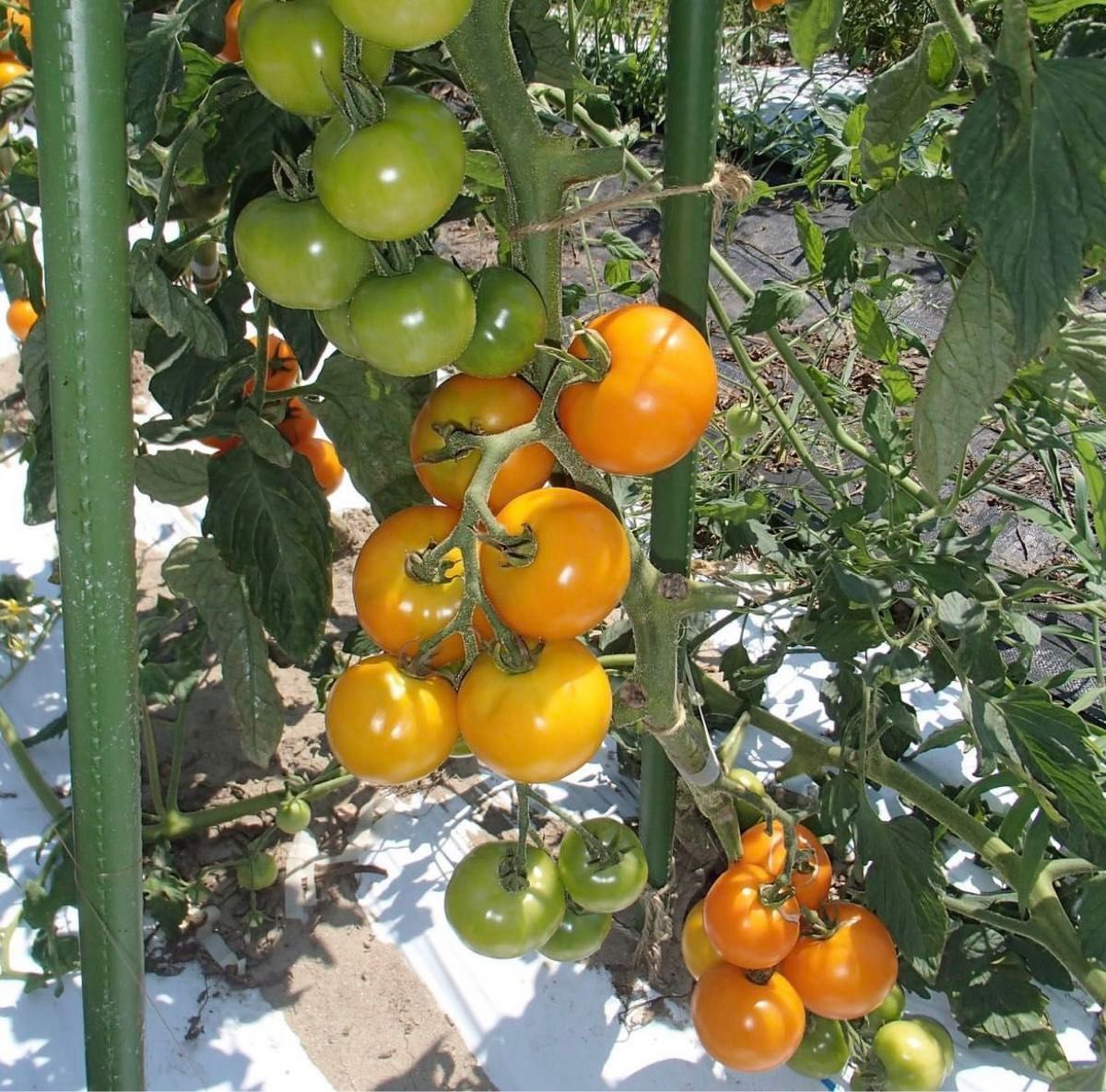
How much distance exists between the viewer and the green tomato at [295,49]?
→ 478 mm

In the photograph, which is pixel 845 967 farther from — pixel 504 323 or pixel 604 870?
pixel 504 323

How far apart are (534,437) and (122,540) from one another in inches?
8.1

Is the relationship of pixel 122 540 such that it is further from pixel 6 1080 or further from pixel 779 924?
pixel 6 1080

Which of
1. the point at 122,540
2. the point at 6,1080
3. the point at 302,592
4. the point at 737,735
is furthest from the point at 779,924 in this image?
the point at 6,1080

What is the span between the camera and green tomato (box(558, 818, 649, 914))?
87 centimetres

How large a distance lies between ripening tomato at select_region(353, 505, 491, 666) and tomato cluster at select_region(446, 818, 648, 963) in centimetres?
29

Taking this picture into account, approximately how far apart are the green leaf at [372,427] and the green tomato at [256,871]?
0.49 meters

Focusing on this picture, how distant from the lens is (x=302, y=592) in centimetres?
81

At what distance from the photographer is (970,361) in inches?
23.3

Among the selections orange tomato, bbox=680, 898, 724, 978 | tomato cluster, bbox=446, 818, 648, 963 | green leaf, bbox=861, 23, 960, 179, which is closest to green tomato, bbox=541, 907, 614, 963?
tomato cluster, bbox=446, 818, 648, 963

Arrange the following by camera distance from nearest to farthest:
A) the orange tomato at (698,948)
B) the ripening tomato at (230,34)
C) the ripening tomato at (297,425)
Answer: the ripening tomato at (230,34) → the orange tomato at (698,948) → the ripening tomato at (297,425)

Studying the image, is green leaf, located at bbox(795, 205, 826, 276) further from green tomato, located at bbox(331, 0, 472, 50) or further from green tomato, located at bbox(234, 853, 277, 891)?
green tomato, located at bbox(234, 853, 277, 891)

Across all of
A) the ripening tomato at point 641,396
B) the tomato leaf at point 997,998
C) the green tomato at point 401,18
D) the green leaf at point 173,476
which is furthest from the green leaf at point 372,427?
the tomato leaf at point 997,998

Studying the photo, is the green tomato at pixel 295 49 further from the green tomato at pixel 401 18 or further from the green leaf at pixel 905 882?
the green leaf at pixel 905 882
